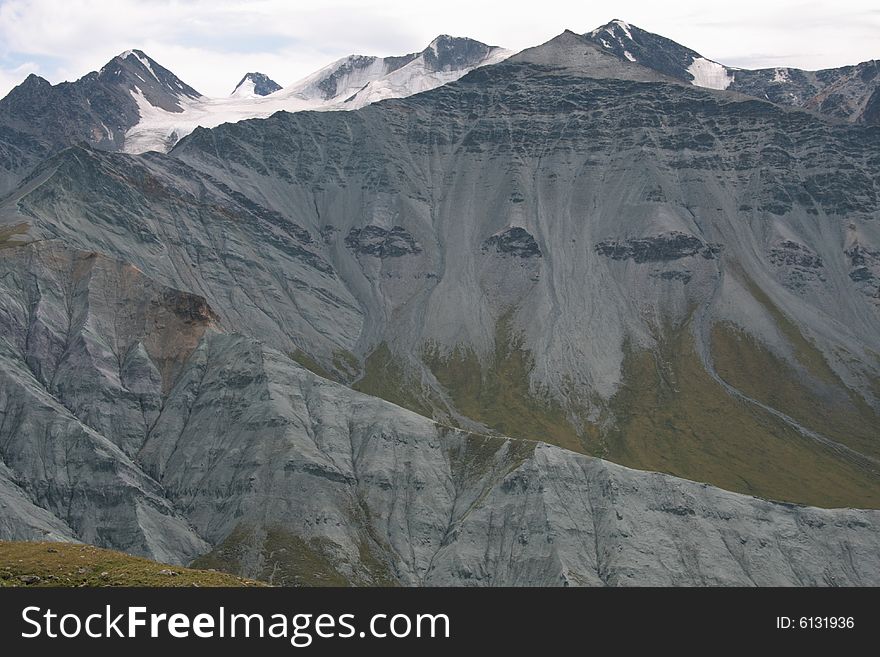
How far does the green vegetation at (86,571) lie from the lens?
8119 cm

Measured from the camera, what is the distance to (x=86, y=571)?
84250 mm

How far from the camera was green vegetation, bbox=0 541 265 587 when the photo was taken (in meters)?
81.2
